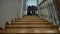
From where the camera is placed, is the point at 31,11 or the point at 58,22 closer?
the point at 58,22

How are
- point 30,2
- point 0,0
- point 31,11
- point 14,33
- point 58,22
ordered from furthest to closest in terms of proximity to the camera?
point 30,2 < point 31,11 < point 58,22 < point 0,0 < point 14,33

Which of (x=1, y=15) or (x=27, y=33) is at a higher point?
(x=1, y=15)

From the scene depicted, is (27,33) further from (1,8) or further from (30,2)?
(30,2)

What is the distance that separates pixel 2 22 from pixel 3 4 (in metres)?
0.36

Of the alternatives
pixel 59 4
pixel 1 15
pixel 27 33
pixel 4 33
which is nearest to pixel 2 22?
pixel 1 15

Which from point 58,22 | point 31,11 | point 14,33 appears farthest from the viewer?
point 31,11

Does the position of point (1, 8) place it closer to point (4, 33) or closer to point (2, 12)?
point (2, 12)

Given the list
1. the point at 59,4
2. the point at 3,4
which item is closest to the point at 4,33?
the point at 3,4

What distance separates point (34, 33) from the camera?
2.14 m

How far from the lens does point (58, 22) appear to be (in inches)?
103

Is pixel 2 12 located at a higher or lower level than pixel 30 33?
higher

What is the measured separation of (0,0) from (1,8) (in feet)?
0.51

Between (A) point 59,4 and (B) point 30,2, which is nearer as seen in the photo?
(A) point 59,4

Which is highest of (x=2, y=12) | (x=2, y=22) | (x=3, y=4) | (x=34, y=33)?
(x=3, y=4)
